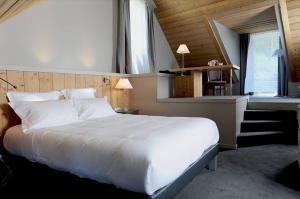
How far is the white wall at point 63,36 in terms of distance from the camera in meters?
2.73

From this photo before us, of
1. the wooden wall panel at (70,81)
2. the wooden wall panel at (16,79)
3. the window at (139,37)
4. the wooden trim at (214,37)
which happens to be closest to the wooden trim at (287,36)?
the wooden trim at (214,37)

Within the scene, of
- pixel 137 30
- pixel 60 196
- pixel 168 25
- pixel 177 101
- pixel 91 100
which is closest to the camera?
pixel 60 196

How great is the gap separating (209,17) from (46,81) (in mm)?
3715

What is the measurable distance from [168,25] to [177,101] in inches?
99.4

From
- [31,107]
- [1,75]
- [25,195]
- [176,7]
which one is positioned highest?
[176,7]

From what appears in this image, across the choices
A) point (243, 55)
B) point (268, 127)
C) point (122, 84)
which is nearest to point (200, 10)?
point (243, 55)

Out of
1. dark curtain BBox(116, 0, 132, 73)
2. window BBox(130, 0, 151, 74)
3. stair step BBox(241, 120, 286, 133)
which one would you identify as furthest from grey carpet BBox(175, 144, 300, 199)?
window BBox(130, 0, 151, 74)

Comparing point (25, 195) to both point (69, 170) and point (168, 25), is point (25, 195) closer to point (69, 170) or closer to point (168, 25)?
point (69, 170)

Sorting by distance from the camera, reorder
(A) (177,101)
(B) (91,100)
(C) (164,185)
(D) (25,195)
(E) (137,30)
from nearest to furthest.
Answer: (C) (164,185), (D) (25,195), (B) (91,100), (A) (177,101), (E) (137,30)

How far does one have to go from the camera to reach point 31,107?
2.22 meters

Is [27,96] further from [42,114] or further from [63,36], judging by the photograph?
[63,36]

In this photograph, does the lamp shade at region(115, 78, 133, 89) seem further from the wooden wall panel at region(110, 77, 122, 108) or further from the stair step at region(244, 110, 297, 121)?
the stair step at region(244, 110, 297, 121)

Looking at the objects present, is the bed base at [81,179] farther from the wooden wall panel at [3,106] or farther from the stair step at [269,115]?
the stair step at [269,115]

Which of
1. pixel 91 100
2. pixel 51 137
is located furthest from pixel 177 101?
pixel 51 137
